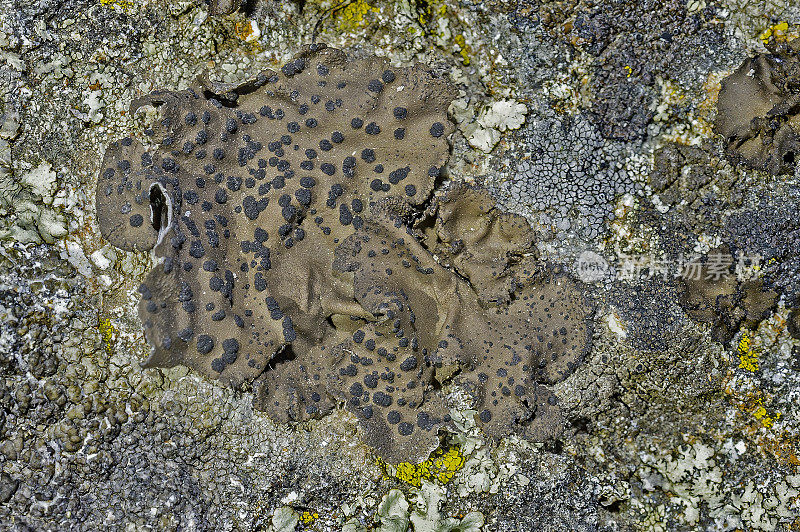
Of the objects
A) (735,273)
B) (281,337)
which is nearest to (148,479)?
(281,337)

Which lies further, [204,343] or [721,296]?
[721,296]

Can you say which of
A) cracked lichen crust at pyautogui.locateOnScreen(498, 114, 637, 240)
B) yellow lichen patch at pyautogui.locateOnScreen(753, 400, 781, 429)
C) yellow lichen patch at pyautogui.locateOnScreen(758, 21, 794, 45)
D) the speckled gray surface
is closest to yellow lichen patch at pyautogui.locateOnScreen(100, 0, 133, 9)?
the speckled gray surface

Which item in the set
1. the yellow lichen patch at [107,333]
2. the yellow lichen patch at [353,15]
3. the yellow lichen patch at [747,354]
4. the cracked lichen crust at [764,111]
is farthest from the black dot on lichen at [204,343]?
the cracked lichen crust at [764,111]

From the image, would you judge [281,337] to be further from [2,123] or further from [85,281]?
[2,123]

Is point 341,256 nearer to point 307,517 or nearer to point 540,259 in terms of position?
point 540,259

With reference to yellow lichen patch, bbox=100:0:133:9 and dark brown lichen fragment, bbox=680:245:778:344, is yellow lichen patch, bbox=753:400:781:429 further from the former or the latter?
yellow lichen patch, bbox=100:0:133:9

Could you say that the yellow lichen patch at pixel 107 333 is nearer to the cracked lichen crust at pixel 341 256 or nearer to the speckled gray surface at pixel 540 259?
the speckled gray surface at pixel 540 259

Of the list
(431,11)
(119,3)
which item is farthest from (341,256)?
(119,3)

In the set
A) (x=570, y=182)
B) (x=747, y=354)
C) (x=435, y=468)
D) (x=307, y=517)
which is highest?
(x=570, y=182)
